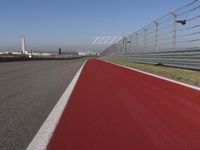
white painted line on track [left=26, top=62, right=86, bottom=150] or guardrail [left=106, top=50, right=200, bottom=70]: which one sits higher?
guardrail [left=106, top=50, right=200, bottom=70]

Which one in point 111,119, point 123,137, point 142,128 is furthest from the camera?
point 111,119

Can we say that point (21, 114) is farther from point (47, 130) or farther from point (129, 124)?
point (129, 124)

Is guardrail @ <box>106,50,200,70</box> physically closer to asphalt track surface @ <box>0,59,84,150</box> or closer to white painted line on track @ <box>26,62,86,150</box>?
asphalt track surface @ <box>0,59,84,150</box>

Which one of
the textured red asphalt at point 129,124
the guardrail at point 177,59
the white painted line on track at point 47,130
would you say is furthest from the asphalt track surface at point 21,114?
the guardrail at point 177,59

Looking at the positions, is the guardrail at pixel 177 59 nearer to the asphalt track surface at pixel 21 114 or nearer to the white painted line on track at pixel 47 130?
the asphalt track surface at pixel 21 114

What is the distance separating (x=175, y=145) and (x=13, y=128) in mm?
2186

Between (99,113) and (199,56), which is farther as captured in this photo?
(199,56)

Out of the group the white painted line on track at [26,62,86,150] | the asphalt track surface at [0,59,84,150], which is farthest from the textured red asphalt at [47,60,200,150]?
the asphalt track surface at [0,59,84,150]

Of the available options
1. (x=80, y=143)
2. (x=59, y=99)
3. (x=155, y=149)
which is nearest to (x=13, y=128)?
(x=80, y=143)

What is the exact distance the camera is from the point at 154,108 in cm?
659

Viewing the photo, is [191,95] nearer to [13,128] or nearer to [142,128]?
[142,128]

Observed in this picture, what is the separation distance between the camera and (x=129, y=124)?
17.0 ft

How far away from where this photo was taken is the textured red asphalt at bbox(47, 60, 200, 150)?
13.5 ft

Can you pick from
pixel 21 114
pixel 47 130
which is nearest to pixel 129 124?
pixel 47 130
